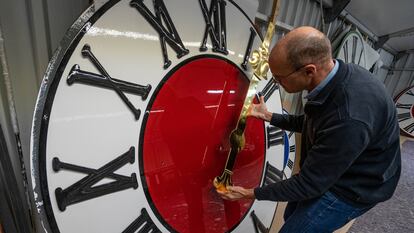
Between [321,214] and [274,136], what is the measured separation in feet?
1.34

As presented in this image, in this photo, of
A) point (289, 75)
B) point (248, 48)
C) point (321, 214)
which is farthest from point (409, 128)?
point (289, 75)

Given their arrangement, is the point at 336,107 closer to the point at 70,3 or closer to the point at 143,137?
the point at 143,137

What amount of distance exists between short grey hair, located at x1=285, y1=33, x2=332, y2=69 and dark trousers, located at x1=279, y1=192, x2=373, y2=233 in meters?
0.54

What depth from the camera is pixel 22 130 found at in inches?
30.4

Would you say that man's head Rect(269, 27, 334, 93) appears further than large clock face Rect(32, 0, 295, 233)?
Yes

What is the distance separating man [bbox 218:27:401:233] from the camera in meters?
0.74

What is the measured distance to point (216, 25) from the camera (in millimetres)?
893

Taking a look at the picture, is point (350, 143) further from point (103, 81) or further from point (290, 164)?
point (290, 164)

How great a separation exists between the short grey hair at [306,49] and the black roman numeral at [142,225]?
66cm

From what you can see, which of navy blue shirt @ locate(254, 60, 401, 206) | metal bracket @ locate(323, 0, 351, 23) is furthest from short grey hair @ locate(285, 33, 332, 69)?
metal bracket @ locate(323, 0, 351, 23)

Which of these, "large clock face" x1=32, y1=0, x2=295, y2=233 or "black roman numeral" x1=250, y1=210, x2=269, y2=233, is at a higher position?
"large clock face" x1=32, y1=0, x2=295, y2=233

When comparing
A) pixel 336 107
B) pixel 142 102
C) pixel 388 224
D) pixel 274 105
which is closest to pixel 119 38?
pixel 142 102

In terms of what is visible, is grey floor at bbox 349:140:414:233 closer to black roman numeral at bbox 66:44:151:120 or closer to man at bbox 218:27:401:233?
man at bbox 218:27:401:233

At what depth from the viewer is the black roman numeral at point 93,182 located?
609mm
